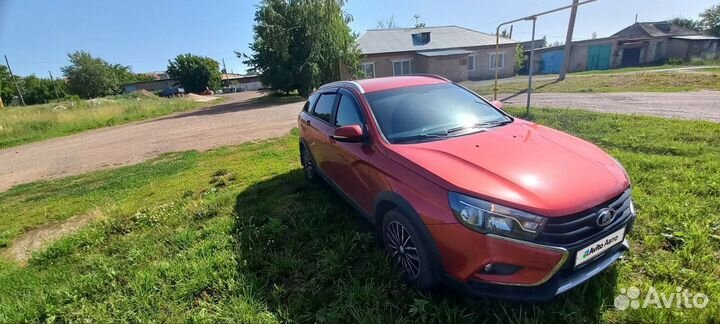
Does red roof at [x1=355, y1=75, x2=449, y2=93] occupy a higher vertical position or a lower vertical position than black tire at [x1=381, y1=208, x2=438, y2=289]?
higher

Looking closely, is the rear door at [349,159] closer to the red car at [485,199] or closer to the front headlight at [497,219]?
the red car at [485,199]

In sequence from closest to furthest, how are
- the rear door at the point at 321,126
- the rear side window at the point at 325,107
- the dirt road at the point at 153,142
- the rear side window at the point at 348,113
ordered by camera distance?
the rear side window at the point at 348,113, the rear door at the point at 321,126, the rear side window at the point at 325,107, the dirt road at the point at 153,142

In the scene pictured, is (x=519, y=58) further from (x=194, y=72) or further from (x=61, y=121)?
(x=194, y=72)

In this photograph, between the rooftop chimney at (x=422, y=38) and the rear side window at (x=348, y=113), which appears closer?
the rear side window at (x=348, y=113)

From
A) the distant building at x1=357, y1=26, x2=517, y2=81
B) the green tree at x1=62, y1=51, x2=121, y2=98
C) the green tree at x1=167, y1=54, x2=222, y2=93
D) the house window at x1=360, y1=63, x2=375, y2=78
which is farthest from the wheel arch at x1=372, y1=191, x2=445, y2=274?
the green tree at x1=62, y1=51, x2=121, y2=98

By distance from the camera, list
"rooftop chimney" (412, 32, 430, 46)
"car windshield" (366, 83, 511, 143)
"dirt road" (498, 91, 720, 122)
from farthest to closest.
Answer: "rooftop chimney" (412, 32, 430, 46) → "dirt road" (498, 91, 720, 122) → "car windshield" (366, 83, 511, 143)

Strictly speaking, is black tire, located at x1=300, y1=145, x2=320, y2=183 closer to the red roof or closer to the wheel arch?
the red roof

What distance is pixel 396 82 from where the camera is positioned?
373cm

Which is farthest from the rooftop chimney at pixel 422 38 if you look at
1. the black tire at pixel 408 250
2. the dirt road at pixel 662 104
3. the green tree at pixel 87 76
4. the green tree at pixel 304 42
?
the green tree at pixel 87 76

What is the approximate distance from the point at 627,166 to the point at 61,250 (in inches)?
278

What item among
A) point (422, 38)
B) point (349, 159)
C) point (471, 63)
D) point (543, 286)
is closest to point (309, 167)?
point (349, 159)

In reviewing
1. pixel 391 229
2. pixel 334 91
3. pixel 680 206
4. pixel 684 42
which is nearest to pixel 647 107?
pixel 680 206

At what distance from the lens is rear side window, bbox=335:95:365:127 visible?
3295 millimetres

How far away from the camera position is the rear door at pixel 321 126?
4.04m
